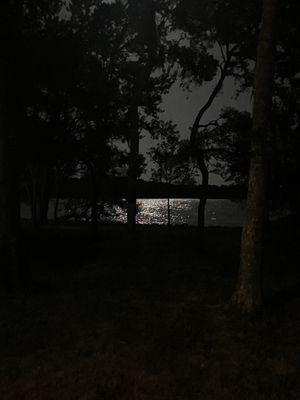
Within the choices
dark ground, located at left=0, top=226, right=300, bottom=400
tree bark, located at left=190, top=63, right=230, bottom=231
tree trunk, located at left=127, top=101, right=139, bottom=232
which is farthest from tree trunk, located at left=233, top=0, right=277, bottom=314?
tree trunk, located at left=127, top=101, right=139, bottom=232

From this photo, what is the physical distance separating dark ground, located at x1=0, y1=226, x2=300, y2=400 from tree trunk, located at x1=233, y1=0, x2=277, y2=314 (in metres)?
0.66

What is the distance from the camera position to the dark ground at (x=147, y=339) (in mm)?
7336

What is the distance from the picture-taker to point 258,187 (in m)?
10.5

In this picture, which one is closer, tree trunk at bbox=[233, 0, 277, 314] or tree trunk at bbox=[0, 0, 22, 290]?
tree trunk at bbox=[233, 0, 277, 314]

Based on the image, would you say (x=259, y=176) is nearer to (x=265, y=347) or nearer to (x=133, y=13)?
(x=265, y=347)

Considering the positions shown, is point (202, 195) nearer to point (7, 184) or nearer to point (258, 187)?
point (7, 184)

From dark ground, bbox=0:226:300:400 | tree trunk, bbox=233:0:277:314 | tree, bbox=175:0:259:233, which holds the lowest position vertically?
dark ground, bbox=0:226:300:400

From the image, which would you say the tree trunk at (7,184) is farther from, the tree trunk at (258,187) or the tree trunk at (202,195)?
the tree trunk at (202,195)

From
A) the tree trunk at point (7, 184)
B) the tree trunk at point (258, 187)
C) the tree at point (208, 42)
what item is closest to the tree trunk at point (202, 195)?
the tree at point (208, 42)

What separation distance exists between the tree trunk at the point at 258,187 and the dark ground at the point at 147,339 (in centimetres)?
66

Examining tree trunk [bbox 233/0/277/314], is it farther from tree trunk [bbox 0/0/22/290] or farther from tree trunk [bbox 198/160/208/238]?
tree trunk [bbox 198/160/208/238]

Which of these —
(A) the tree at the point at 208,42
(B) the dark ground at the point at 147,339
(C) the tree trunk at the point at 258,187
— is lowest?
(B) the dark ground at the point at 147,339

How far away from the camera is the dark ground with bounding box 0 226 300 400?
24.1 feet

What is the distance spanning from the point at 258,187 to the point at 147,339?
4.18 metres
